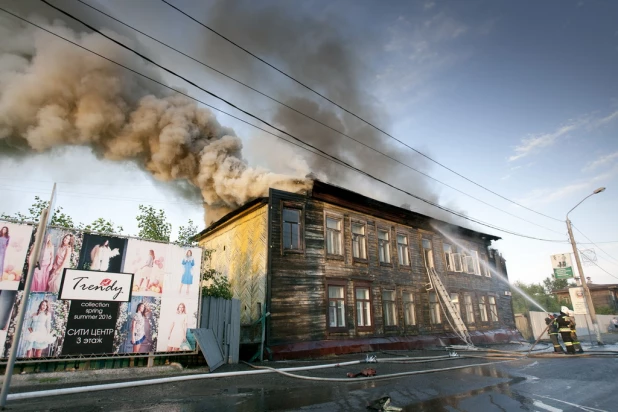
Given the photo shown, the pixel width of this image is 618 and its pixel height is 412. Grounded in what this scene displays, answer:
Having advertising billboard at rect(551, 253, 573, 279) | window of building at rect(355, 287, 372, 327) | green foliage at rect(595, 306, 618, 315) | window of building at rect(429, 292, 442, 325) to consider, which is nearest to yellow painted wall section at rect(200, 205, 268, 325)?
window of building at rect(355, 287, 372, 327)

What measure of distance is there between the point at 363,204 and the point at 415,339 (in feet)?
25.3

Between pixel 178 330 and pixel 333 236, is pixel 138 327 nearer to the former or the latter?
pixel 178 330

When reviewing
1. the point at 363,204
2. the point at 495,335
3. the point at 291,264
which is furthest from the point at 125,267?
the point at 495,335

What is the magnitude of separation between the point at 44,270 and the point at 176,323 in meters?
3.64

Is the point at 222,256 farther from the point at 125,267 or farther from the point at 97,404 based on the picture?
the point at 97,404

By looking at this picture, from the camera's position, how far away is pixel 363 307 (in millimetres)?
16656

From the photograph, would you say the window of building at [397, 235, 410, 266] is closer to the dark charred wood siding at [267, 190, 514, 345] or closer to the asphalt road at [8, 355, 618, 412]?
the dark charred wood siding at [267, 190, 514, 345]

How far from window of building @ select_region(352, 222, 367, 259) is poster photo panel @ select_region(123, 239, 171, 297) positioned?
984 cm

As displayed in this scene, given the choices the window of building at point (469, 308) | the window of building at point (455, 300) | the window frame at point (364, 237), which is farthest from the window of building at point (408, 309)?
the window of building at point (469, 308)

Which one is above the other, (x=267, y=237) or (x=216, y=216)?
(x=216, y=216)

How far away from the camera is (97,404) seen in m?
5.73

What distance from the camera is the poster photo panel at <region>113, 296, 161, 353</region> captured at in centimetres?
906

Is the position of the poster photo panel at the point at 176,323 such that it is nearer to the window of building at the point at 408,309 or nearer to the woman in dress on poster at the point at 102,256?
the woman in dress on poster at the point at 102,256

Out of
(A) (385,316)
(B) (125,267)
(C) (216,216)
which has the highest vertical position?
(C) (216,216)
